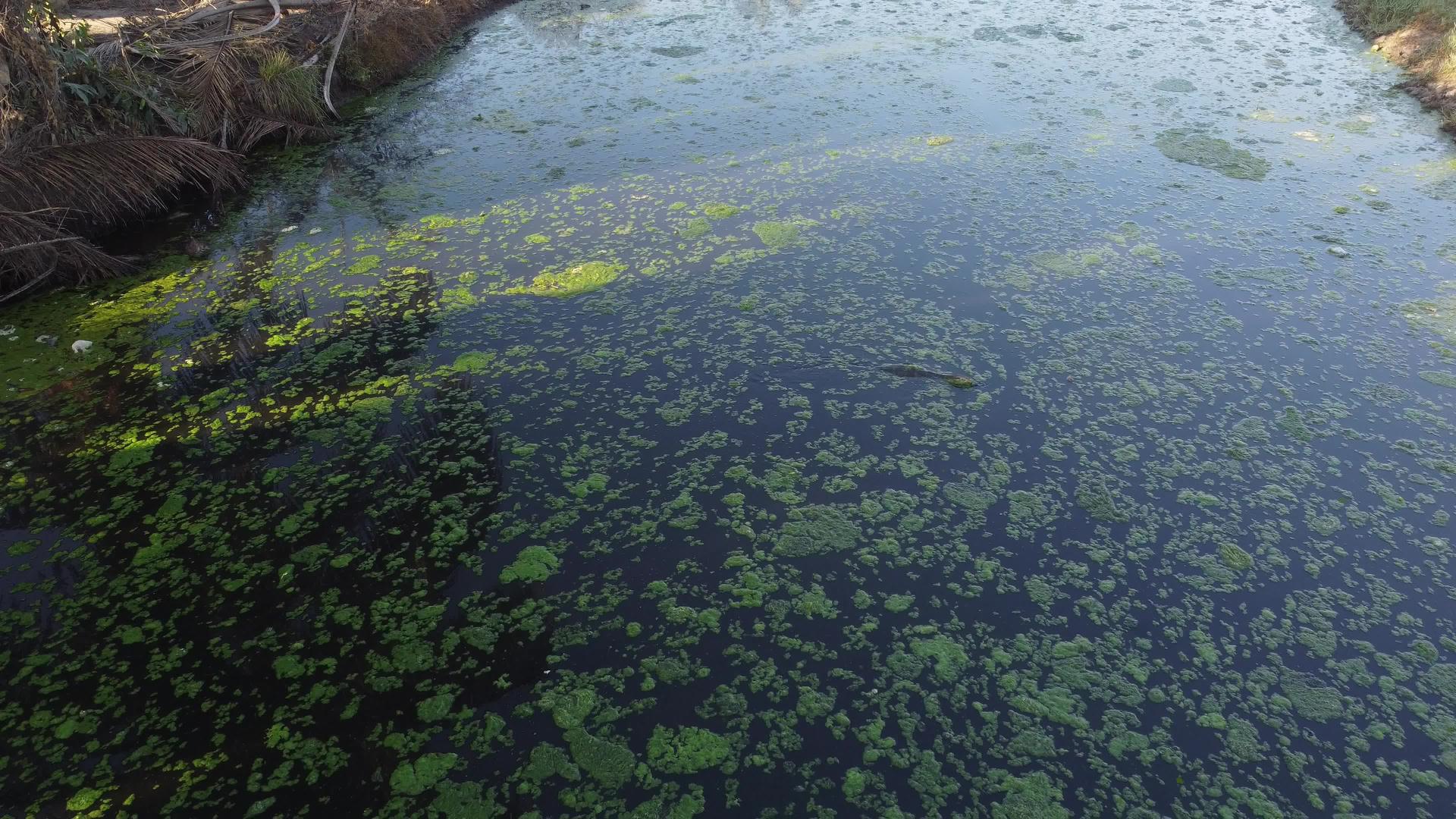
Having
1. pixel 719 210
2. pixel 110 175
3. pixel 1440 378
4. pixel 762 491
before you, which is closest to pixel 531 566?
pixel 762 491

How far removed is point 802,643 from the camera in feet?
8.02

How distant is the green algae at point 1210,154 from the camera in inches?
203

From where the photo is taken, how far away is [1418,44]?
22.9ft

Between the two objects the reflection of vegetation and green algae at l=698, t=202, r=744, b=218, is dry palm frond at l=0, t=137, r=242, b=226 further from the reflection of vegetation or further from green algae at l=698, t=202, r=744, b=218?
green algae at l=698, t=202, r=744, b=218

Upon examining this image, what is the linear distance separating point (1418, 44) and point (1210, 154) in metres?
3.30

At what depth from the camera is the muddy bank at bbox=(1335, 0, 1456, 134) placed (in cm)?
611

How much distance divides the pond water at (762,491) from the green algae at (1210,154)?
29 mm

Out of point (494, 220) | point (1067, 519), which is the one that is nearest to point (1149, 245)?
point (1067, 519)

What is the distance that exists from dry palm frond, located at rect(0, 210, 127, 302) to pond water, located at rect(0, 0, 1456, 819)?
0.15 m

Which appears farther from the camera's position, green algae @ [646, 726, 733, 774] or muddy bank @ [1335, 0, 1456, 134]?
muddy bank @ [1335, 0, 1456, 134]

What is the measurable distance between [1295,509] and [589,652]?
230cm

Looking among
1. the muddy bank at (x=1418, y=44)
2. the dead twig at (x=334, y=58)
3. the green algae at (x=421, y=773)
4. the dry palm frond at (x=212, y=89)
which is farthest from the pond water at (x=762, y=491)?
the muddy bank at (x=1418, y=44)

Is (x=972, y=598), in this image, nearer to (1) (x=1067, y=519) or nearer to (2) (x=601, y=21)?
(1) (x=1067, y=519)

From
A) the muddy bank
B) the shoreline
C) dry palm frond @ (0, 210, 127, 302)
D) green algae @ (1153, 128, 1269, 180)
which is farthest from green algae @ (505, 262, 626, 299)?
the muddy bank
